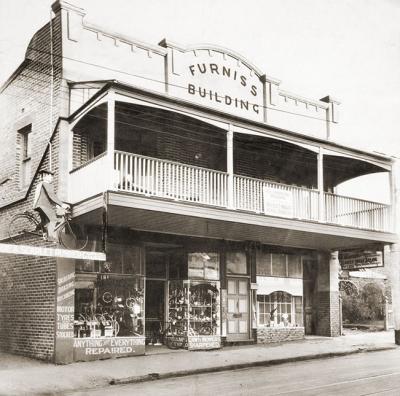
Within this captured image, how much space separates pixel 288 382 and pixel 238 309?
666 cm

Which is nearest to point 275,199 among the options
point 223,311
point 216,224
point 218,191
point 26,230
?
point 216,224

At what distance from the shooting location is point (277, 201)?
14664mm

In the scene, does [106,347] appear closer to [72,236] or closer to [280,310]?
[72,236]

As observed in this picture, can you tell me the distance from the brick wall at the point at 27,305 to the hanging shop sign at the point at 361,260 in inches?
398

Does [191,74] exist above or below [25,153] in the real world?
above

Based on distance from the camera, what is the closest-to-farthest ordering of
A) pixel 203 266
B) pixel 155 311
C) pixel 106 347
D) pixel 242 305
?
pixel 106 347 → pixel 155 311 → pixel 203 266 → pixel 242 305

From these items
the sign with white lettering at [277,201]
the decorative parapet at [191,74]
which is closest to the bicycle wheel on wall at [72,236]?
the decorative parapet at [191,74]

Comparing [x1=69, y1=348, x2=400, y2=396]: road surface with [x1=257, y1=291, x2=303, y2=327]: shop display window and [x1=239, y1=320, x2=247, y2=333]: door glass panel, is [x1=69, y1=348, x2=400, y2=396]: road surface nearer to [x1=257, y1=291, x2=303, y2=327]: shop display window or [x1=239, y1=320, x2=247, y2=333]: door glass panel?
[x1=239, y1=320, x2=247, y2=333]: door glass panel

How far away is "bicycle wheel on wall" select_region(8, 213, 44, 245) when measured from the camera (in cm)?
1276

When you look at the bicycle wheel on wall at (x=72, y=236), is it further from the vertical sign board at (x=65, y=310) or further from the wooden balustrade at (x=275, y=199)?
the wooden balustrade at (x=275, y=199)

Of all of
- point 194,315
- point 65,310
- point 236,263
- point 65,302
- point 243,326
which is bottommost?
point 243,326

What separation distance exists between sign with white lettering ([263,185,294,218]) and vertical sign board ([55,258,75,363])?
5051 mm

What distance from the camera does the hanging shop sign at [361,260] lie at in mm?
17750

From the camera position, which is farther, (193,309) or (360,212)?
(360,212)
